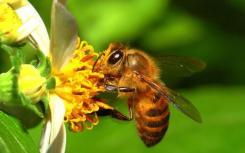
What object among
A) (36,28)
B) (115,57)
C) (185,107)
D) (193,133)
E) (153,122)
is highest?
(36,28)

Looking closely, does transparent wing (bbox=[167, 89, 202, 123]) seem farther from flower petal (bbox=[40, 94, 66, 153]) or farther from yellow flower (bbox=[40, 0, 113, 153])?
flower petal (bbox=[40, 94, 66, 153])

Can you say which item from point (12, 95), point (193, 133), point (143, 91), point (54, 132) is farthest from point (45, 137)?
point (193, 133)

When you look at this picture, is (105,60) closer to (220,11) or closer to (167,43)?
(167,43)

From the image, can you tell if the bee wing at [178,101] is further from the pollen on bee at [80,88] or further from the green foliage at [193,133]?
the green foliage at [193,133]

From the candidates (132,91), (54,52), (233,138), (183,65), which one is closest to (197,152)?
(233,138)

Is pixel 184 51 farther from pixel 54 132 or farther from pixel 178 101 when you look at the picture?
pixel 54 132
